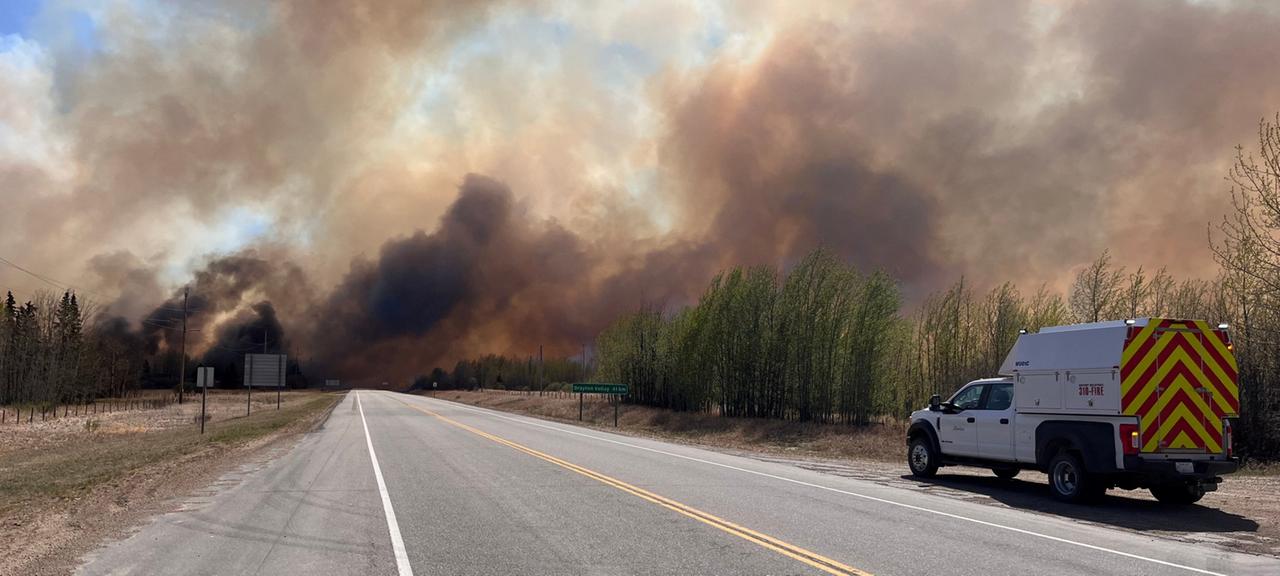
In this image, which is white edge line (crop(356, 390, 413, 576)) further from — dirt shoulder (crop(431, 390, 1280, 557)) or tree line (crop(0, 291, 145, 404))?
tree line (crop(0, 291, 145, 404))

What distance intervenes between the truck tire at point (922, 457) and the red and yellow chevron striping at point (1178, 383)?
5375 mm

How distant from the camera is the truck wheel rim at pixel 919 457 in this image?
18625 millimetres

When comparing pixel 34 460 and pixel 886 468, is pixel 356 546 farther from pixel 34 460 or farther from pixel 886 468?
pixel 34 460

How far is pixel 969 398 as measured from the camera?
57.7 feet

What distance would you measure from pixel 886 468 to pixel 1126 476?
899cm

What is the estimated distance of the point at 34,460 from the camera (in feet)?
95.8

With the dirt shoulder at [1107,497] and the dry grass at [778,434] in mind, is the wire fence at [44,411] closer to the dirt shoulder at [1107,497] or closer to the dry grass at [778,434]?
the dry grass at [778,434]

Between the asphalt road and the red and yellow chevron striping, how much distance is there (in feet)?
9.05

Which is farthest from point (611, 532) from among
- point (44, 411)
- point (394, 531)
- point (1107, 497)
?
point (44, 411)

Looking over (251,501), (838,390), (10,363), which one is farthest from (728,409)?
(10,363)

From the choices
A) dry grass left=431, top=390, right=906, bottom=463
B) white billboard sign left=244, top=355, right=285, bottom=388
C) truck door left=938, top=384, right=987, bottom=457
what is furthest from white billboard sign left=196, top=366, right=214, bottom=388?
white billboard sign left=244, top=355, right=285, bottom=388

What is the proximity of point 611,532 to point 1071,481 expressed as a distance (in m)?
9.37

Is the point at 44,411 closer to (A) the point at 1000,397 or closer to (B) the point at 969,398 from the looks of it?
(B) the point at 969,398

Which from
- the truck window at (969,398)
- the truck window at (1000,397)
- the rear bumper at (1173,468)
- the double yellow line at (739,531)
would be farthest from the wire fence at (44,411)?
the rear bumper at (1173,468)
